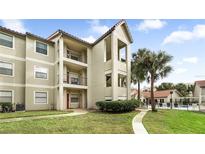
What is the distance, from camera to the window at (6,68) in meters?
16.4

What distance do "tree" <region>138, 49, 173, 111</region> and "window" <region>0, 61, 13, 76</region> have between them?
1249 cm

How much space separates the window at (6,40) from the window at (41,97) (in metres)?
5.13

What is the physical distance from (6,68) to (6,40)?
2.49 metres

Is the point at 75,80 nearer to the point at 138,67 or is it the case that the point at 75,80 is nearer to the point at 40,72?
the point at 40,72

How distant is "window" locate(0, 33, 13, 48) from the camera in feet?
54.1

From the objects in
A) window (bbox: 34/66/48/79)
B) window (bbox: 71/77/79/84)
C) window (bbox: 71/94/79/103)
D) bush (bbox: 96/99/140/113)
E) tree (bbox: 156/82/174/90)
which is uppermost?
window (bbox: 34/66/48/79)

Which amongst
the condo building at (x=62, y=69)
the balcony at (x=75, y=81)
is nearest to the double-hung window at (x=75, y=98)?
the condo building at (x=62, y=69)

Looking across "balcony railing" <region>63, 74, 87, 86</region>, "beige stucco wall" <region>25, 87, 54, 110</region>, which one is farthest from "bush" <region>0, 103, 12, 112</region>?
"balcony railing" <region>63, 74, 87, 86</region>

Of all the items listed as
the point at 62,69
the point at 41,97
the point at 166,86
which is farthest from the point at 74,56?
the point at 166,86

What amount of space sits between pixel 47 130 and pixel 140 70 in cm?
1326

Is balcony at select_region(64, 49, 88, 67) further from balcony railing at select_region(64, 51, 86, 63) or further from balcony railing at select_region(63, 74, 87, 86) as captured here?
balcony railing at select_region(63, 74, 87, 86)

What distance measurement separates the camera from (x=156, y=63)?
1944cm

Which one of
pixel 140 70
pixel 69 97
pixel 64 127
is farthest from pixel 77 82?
pixel 64 127

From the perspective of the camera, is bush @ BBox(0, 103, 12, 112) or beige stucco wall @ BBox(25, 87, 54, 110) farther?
beige stucco wall @ BBox(25, 87, 54, 110)
